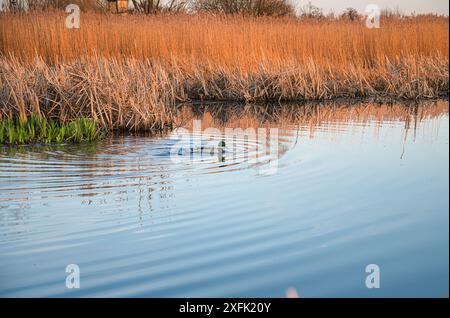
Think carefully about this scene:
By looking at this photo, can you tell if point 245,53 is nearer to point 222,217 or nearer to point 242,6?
point 222,217

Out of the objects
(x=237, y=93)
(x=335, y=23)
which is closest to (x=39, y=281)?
(x=237, y=93)

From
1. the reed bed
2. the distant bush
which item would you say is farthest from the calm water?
the distant bush

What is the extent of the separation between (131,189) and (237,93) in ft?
20.7

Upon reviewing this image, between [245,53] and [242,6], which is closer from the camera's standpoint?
[245,53]

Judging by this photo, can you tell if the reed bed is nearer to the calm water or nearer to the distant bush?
the calm water

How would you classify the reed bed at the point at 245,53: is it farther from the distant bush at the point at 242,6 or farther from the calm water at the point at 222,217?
the distant bush at the point at 242,6

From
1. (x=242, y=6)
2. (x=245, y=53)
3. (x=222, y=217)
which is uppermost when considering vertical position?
(x=242, y=6)

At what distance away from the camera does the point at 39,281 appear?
3.28m

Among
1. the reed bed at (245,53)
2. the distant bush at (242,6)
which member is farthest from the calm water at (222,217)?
the distant bush at (242,6)

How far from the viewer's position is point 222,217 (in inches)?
169

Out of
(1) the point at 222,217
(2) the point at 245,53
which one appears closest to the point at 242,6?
(2) the point at 245,53

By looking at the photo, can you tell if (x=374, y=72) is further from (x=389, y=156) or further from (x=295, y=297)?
(x=295, y=297)

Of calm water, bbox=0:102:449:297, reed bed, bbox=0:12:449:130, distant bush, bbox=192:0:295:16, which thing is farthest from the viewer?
distant bush, bbox=192:0:295:16

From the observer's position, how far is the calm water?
10.9ft
